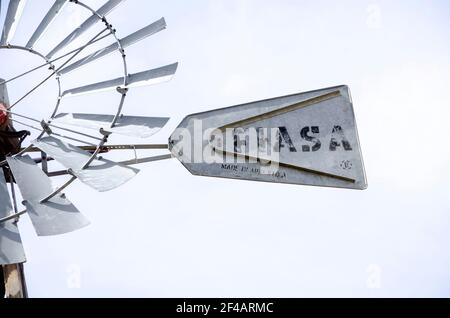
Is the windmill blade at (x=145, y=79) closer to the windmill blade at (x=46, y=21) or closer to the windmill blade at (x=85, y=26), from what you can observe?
the windmill blade at (x=85, y=26)

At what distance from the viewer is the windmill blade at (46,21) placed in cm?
892

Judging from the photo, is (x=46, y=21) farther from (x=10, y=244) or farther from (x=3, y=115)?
(x=10, y=244)

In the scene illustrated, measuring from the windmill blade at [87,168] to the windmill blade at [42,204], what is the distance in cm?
30

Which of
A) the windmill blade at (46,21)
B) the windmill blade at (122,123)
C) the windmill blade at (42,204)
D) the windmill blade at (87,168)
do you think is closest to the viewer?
the windmill blade at (42,204)

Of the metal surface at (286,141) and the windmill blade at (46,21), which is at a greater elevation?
the windmill blade at (46,21)

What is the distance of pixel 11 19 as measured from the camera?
8.80 meters

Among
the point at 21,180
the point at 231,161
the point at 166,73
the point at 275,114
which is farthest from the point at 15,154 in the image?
the point at 275,114

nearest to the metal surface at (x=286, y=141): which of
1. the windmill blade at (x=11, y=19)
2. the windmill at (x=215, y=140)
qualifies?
the windmill at (x=215, y=140)

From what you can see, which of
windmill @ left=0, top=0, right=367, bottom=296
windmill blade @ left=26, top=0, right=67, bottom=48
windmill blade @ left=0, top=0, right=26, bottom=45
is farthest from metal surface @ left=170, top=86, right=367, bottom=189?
windmill blade @ left=0, top=0, right=26, bottom=45

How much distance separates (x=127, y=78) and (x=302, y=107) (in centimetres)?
235

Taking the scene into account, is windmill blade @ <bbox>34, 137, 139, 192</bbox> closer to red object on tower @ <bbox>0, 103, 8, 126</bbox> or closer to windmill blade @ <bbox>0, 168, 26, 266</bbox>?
red object on tower @ <bbox>0, 103, 8, 126</bbox>

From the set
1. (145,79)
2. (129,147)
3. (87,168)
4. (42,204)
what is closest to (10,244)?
(42,204)

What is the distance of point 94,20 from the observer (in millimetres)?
8805

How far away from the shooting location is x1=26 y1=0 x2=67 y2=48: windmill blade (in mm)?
8922
